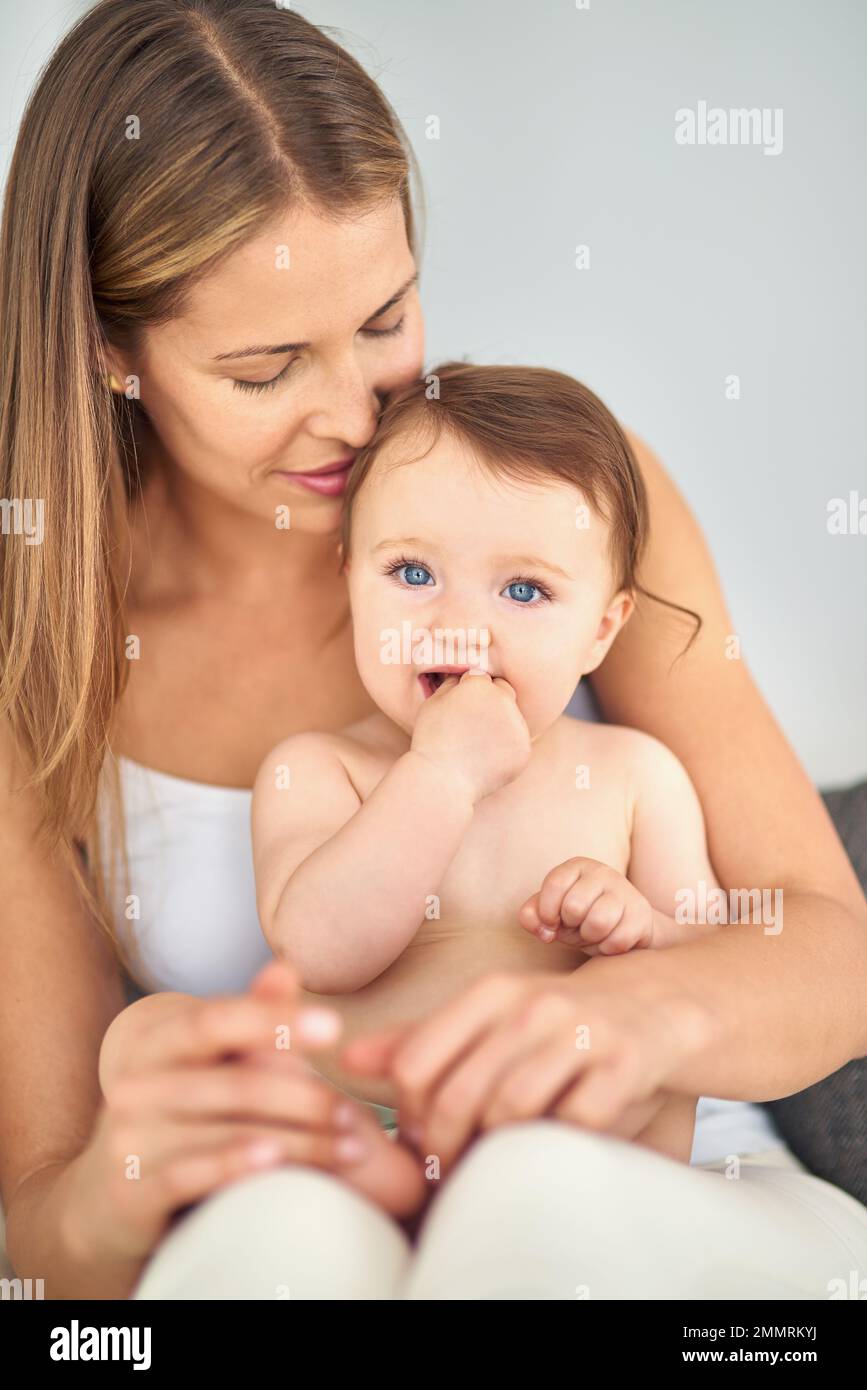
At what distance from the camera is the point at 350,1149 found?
2.77 feet

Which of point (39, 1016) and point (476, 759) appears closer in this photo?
point (476, 759)

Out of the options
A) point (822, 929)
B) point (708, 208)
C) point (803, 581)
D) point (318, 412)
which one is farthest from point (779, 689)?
point (318, 412)

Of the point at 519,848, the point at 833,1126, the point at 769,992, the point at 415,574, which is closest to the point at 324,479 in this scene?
the point at 415,574

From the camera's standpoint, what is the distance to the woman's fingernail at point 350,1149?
84 centimetres

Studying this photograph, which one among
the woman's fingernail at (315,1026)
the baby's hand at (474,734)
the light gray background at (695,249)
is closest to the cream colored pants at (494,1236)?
the woman's fingernail at (315,1026)

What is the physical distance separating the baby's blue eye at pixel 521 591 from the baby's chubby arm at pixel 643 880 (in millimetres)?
229

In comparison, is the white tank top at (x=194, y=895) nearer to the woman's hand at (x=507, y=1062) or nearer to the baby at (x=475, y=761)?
the baby at (x=475, y=761)

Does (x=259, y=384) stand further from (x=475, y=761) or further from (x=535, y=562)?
(x=475, y=761)

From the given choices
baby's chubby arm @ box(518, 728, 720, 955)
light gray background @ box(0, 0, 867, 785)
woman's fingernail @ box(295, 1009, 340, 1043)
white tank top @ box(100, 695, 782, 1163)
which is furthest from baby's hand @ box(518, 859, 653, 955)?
light gray background @ box(0, 0, 867, 785)

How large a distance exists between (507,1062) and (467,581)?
476mm

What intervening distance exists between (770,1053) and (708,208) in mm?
1316
